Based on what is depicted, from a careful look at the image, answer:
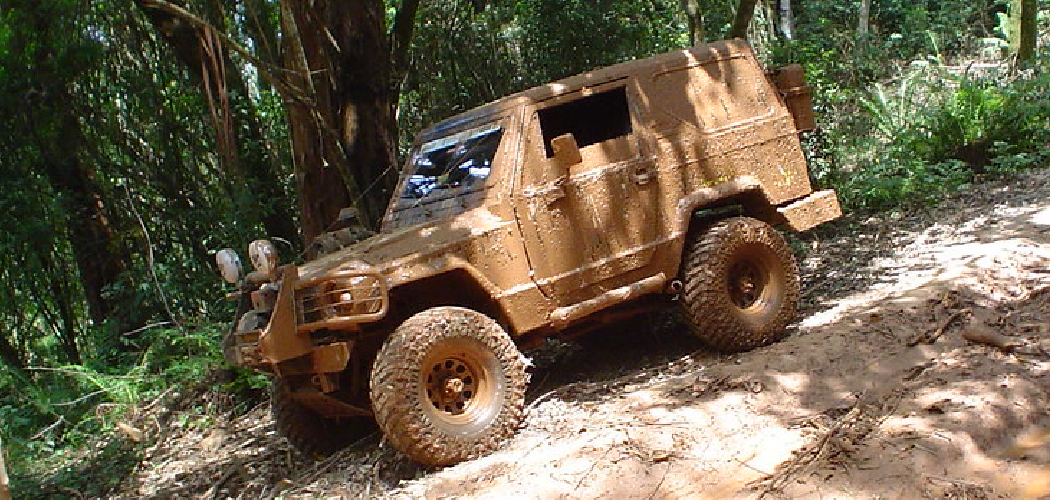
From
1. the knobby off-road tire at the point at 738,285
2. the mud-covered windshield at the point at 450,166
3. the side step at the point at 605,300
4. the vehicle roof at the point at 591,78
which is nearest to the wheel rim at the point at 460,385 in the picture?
the side step at the point at 605,300

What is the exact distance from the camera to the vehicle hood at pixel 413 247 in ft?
15.8

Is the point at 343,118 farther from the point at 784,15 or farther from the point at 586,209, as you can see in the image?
the point at 784,15

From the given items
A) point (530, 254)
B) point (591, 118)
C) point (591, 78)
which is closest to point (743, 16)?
point (591, 118)

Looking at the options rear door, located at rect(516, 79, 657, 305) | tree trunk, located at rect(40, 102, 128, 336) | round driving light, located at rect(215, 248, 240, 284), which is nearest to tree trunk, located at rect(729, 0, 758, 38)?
rear door, located at rect(516, 79, 657, 305)

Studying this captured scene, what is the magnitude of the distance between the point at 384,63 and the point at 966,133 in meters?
6.27

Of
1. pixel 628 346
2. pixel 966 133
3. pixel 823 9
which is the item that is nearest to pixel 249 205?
pixel 628 346

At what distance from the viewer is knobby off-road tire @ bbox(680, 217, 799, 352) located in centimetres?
559

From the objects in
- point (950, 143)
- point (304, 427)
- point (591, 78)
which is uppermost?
point (591, 78)

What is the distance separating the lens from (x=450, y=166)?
5898 mm

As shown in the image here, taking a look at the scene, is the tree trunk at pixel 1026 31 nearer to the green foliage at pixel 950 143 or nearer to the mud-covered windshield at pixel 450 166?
the green foliage at pixel 950 143

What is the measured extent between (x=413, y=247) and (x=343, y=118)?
3.71m

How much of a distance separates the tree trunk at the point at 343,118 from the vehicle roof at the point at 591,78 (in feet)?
4.79

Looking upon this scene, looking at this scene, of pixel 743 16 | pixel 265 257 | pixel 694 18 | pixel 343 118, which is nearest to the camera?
pixel 265 257

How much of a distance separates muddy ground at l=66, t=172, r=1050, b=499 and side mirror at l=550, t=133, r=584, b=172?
1380 millimetres
